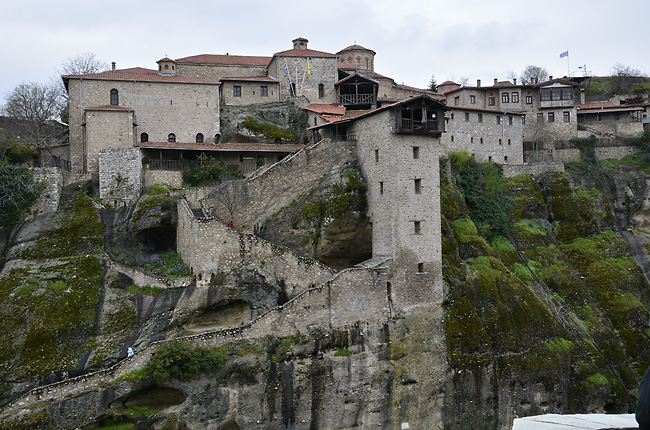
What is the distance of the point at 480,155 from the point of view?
51531mm

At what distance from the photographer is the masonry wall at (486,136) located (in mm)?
51031

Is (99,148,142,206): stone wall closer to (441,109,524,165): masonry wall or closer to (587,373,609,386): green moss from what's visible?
(441,109,524,165): masonry wall

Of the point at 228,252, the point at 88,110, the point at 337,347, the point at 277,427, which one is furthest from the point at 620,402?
the point at 88,110

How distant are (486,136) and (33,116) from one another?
37.9 m

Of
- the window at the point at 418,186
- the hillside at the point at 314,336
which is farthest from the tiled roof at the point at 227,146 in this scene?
the window at the point at 418,186

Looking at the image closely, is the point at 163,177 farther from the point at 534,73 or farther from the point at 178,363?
the point at 534,73

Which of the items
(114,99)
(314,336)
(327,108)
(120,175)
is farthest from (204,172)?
(314,336)

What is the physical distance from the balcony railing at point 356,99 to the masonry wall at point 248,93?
17.4 ft

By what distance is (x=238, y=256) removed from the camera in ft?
108

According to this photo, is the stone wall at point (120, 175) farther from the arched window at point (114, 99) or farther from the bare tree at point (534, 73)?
the bare tree at point (534, 73)

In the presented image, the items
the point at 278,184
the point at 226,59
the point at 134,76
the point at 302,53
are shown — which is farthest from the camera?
the point at 226,59

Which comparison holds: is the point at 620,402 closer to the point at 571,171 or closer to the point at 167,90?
the point at 571,171

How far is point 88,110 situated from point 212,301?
1783 centimetres

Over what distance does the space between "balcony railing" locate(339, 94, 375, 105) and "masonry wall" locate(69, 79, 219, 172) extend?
34.1ft
